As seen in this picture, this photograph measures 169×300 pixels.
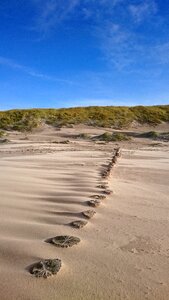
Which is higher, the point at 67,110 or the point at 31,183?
the point at 67,110

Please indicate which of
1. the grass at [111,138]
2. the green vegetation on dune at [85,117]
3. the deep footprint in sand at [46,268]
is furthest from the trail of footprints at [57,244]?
the green vegetation on dune at [85,117]

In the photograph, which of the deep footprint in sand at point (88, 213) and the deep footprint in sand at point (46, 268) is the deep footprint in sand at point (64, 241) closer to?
the deep footprint in sand at point (46, 268)

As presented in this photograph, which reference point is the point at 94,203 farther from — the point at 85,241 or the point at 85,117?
the point at 85,117

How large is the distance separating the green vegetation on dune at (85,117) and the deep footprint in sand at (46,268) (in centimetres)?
1709

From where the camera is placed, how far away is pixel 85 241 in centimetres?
300

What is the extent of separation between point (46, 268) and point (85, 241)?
0.60 m

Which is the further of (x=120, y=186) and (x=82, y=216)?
(x=120, y=186)

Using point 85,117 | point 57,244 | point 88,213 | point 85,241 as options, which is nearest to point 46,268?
point 57,244

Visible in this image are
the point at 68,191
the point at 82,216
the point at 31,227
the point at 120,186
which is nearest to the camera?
the point at 31,227

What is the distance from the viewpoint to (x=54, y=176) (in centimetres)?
593

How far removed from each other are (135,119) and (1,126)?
6.90m

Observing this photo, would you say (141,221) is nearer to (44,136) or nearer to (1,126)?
(44,136)

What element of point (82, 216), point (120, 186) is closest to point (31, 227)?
point (82, 216)

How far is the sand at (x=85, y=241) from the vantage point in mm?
2277
